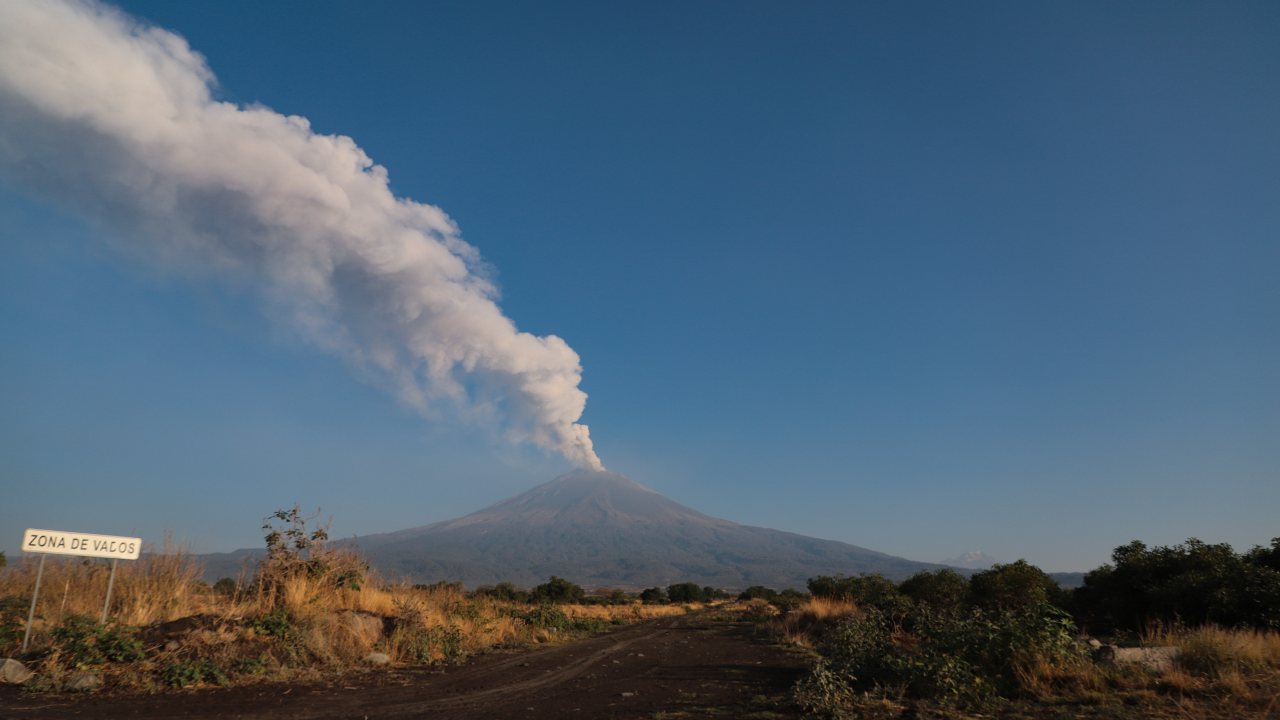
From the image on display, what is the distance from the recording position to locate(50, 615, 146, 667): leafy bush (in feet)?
34.7

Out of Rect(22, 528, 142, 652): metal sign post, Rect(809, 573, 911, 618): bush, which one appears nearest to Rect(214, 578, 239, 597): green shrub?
Rect(22, 528, 142, 652): metal sign post

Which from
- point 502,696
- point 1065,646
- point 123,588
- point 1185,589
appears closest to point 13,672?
point 123,588

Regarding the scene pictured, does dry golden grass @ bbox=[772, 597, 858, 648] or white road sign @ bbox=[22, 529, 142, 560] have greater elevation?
Result: white road sign @ bbox=[22, 529, 142, 560]

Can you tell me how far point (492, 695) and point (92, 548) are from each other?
959 cm

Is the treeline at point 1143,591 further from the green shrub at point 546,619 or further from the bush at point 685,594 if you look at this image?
the bush at point 685,594

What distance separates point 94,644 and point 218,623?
202 cm

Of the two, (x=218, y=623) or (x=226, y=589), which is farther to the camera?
(x=226, y=589)

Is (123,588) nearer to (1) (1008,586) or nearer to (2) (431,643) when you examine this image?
(2) (431,643)

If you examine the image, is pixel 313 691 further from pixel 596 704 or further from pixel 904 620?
pixel 904 620

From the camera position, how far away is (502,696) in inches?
417

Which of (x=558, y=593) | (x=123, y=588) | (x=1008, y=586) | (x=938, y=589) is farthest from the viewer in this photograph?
(x=558, y=593)

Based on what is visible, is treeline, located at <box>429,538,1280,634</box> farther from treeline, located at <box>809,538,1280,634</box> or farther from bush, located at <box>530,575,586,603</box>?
bush, located at <box>530,575,586,603</box>

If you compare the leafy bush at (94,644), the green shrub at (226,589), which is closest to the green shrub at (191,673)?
the leafy bush at (94,644)

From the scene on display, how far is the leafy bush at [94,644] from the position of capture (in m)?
10.6
